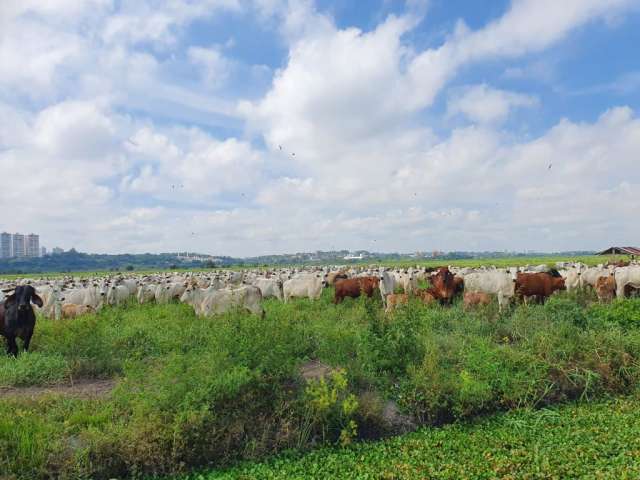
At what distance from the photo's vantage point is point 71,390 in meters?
8.18

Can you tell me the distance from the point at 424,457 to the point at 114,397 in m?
4.50

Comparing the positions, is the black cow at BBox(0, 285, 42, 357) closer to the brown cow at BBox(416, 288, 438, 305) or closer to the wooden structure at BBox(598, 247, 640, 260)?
the brown cow at BBox(416, 288, 438, 305)

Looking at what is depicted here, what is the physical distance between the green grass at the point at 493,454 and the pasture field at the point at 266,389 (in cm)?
25

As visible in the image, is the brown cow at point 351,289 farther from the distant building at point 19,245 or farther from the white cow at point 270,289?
the distant building at point 19,245

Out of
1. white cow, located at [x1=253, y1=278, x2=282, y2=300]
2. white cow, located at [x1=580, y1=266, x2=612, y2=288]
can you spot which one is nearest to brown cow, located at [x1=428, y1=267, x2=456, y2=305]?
white cow, located at [x1=253, y1=278, x2=282, y2=300]

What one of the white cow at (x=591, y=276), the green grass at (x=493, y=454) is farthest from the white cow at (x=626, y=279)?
the green grass at (x=493, y=454)

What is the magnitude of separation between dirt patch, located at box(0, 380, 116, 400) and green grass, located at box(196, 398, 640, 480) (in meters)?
3.36

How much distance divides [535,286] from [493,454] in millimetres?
12939

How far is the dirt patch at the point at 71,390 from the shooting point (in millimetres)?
7703

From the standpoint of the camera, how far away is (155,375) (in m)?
6.77

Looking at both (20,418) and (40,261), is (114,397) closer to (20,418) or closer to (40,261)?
(20,418)

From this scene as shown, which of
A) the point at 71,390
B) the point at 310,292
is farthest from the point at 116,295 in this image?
the point at 71,390

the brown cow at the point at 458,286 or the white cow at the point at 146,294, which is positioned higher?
the brown cow at the point at 458,286

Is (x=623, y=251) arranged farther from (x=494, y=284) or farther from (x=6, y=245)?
(x=6, y=245)
